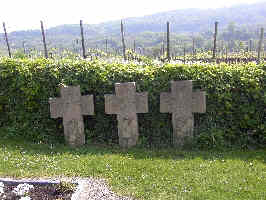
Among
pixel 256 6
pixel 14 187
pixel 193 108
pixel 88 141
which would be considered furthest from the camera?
pixel 256 6

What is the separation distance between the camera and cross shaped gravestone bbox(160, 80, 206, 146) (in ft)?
20.3

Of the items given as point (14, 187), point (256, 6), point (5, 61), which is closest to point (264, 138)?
point (14, 187)

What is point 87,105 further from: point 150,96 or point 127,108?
point 150,96

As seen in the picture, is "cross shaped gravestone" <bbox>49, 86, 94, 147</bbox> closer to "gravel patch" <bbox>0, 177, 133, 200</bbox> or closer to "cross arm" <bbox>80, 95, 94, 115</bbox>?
"cross arm" <bbox>80, 95, 94, 115</bbox>

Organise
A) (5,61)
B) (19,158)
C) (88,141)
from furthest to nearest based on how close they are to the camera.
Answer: (5,61), (88,141), (19,158)

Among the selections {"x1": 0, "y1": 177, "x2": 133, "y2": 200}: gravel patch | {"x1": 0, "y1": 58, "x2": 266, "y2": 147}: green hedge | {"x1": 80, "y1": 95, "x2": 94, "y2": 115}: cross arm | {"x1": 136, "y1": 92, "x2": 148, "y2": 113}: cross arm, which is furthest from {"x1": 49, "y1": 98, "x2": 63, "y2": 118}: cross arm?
{"x1": 0, "y1": 177, "x2": 133, "y2": 200}: gravel patch

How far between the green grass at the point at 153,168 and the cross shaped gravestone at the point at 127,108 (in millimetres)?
297

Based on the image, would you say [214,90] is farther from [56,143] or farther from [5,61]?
[5,61]

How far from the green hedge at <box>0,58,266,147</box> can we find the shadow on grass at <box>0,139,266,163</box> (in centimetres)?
28

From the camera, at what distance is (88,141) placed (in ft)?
21.9

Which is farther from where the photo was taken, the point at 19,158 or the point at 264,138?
the point at 264,138

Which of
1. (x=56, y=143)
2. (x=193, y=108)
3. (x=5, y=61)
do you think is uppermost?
(x=5, y=61)

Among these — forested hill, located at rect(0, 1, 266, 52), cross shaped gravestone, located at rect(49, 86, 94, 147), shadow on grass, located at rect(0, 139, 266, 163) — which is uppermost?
cross shaped gravestone, located at rect(49, 86, 94, 147)

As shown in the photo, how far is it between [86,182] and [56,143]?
2.09 m
